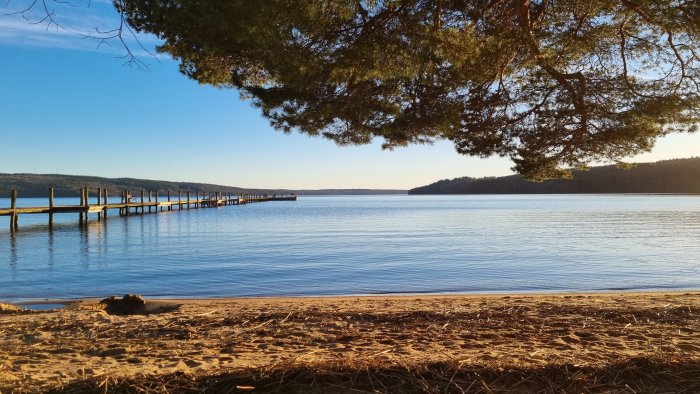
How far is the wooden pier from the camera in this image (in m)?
31.1

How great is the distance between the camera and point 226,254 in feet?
65.1

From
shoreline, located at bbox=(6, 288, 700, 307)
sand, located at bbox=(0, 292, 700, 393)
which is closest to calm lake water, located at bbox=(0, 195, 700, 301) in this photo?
shoreline, located at bbox=(6, 288, 700, 307)

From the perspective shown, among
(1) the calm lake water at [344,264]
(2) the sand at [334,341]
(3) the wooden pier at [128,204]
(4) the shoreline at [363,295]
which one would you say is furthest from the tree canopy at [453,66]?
(3) the wooden pier at [128,204]

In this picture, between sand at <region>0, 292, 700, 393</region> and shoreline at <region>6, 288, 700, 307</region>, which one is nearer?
sand at <region>0, 292, 700, 393</region>

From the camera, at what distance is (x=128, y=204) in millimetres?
47281

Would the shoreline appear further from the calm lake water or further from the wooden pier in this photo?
the wooden pier

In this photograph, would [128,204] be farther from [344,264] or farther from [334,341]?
[334,341]

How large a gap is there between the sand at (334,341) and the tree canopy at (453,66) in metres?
2.41

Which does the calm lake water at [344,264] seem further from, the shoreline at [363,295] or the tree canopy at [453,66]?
the tree canopy at [453,66]

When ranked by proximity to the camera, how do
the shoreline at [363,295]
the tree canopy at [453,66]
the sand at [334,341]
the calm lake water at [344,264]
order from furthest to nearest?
the calm lake water at [344,264], the shoreline at [363,295], the tree canopy at [453,66], the sand at [334,341]

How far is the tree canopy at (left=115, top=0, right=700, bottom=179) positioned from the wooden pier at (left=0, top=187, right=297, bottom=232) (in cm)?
2693

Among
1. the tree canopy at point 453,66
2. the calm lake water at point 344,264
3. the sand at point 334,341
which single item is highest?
the tree canopy at point 453,66

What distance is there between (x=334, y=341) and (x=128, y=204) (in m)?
46.6

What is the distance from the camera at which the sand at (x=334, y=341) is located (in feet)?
11.2
